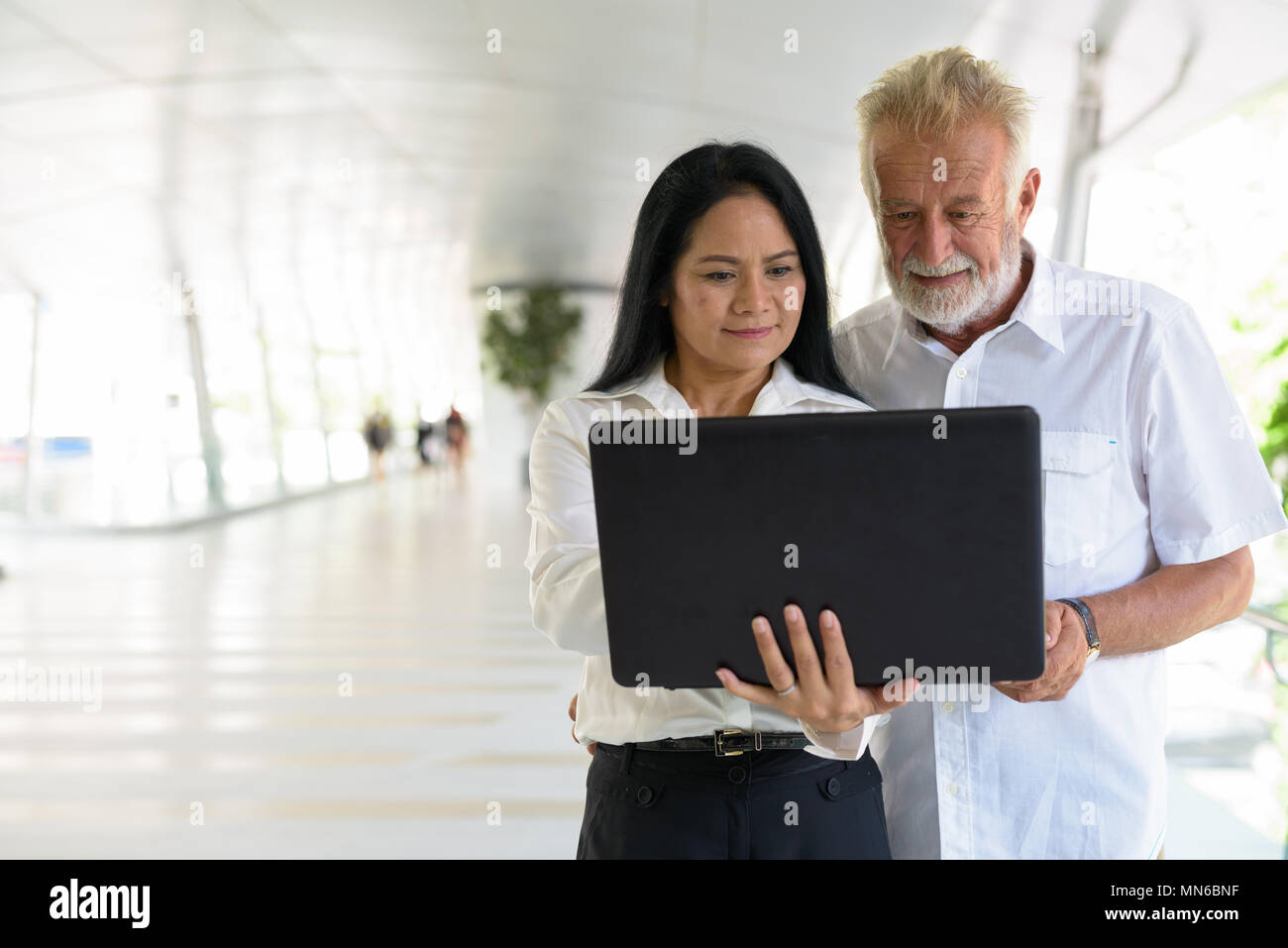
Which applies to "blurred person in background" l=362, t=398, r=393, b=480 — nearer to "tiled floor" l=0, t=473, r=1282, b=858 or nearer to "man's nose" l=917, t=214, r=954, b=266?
"tiled floor" l=0, t=473, r=1282, b=858

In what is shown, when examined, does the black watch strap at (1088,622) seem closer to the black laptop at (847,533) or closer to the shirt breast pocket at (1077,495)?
the shirt breast pocket at (1077,495)

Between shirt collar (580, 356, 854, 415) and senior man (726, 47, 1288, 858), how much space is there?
0.78ft

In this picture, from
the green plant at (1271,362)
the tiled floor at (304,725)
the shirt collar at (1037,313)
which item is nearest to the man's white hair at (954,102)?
the shirt collar at (1037,313)

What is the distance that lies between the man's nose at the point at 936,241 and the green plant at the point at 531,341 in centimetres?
1896

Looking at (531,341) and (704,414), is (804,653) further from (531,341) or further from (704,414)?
(531,341)

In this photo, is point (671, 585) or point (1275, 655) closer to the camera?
point (671, 585)

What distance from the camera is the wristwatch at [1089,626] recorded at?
1.42 metres

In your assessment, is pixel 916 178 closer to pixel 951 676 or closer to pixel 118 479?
pixel 951 676

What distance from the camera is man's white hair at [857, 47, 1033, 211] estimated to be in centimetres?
160

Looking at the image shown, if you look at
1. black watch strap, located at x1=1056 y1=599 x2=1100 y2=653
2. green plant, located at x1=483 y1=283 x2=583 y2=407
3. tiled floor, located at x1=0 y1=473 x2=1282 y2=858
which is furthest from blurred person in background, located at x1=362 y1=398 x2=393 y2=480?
black watch strap, located at x1=1056 y1=599 x2=1100 y2=653

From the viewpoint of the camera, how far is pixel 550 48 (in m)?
7.04

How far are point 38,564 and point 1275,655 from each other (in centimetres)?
1045

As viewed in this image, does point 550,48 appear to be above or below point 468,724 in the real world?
above
